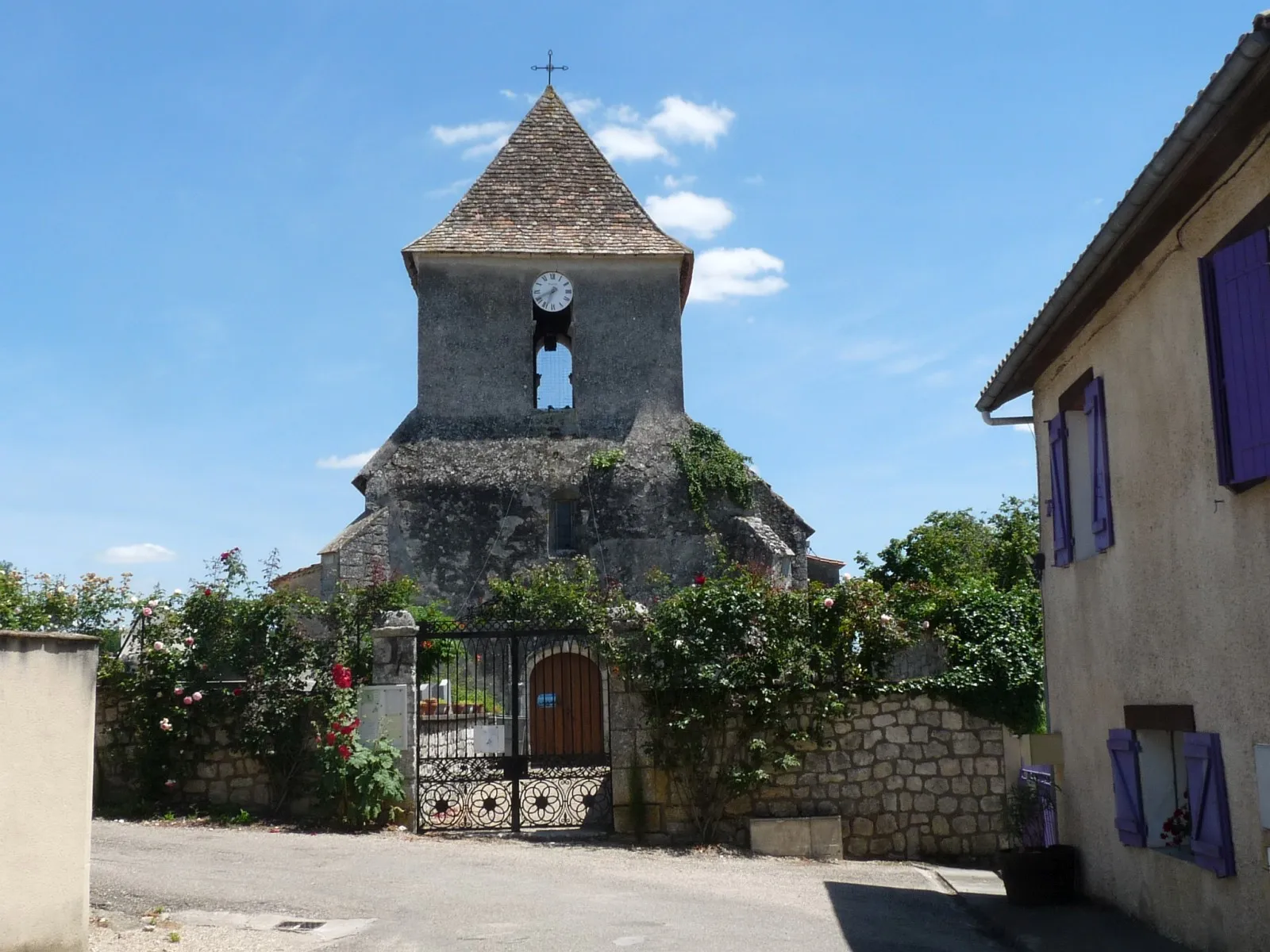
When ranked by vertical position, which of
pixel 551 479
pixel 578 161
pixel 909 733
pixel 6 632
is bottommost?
pixel 909 733

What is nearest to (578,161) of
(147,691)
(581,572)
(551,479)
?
(551,479)

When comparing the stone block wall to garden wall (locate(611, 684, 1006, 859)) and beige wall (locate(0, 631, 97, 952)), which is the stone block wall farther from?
beige wall (locate(0, 631, 97, 952))

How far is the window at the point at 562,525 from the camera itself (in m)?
22.1

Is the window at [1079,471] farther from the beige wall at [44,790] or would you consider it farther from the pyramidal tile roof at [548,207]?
the pyramidal tile roof at [548,207]

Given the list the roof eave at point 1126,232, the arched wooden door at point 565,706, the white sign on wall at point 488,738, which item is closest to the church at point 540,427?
the arched wooden door at point 565,706

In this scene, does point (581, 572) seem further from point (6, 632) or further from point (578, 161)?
point (6, 632)

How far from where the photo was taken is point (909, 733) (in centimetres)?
1202

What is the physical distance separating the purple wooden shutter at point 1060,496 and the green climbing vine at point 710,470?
1240cm

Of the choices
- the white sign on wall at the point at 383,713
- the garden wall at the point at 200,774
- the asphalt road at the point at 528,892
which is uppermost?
the white sign on wall at the point at 383,713

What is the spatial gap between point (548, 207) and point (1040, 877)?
1768 centimetres

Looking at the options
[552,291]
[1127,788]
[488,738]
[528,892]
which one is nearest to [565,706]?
[488,738]

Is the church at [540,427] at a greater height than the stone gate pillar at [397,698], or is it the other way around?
the church at [540,427]

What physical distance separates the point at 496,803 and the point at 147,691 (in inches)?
156

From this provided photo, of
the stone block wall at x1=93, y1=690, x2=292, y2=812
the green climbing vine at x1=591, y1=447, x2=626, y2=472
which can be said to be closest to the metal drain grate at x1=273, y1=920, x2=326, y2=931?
the stone block wall at x1=93, y1=690, x2=292, y2=812
